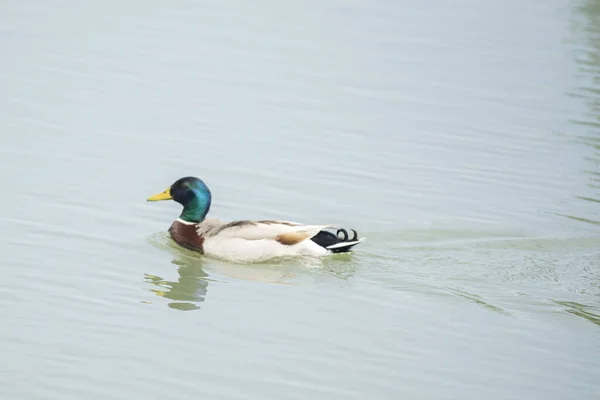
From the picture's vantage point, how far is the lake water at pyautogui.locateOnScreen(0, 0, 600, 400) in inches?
355

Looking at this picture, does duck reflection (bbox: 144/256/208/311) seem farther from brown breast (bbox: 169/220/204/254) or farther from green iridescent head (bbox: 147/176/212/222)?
green iridescent head (bbox: 147/176/212/222)

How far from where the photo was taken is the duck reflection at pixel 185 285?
10332 millimetres

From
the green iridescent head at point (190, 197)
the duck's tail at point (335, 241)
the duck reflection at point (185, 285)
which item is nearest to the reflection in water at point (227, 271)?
the duck reflection at point (185, 285)

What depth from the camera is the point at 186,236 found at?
39.9ft

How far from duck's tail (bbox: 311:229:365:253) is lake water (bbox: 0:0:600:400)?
183 millimetres

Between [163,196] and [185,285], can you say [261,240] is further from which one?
[163,196]

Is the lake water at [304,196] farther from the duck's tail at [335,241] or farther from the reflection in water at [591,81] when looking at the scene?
the duck's tail at [335,241]

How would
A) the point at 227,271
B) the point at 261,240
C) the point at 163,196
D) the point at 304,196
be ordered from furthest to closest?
the point at 304,196 → the point at 163,196 → the point at 261,240 → the point at 227,271

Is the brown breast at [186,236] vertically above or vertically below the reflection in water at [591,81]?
below

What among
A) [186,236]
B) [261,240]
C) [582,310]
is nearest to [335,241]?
[261,240]

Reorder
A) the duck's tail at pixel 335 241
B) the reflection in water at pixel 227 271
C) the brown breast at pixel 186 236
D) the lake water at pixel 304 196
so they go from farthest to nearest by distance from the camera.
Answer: the brown breast at pixel 186 236 → the duck's tail at pixel 335 241 → the reflection in water at pixel 227 271 → the lake water at pixel 304 196

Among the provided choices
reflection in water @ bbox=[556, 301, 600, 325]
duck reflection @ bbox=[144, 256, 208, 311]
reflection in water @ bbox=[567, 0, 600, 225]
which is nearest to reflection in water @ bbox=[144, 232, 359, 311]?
duck reflection @ bbox=[144, 256, 208, 311]

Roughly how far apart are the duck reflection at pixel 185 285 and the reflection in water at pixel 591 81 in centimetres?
450

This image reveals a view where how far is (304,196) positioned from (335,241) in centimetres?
164
